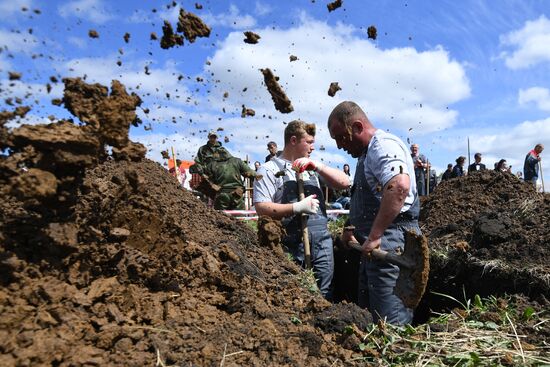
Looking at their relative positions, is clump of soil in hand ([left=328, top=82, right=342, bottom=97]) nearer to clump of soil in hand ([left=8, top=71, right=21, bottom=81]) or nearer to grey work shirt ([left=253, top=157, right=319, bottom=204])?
grey work shirt ([left=253, top=157, right=319, bottom=204])

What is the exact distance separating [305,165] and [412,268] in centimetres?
151

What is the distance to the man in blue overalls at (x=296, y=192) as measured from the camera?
4.44 meters

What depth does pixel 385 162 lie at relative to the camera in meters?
3.49

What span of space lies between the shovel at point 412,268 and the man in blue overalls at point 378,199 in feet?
0.96

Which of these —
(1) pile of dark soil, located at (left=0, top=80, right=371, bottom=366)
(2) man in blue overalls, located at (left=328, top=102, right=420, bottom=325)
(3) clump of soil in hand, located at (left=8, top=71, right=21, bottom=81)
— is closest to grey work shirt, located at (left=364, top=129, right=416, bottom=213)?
(2) man in blue overalls, located at (left=328, top=102, right=420, bottom=325)

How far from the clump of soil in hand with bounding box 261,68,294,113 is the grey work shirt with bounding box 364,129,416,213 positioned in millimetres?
921

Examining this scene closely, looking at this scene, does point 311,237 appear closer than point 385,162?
No

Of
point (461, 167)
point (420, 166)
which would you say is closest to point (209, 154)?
point (420, 166)

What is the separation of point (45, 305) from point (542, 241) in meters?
4.68

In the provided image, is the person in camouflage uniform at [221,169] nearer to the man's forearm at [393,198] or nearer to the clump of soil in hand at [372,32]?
the clump of soil in hand at [372,32]

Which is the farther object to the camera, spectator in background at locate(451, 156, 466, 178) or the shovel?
spectator in background at locate(451, 156, 466, 178)

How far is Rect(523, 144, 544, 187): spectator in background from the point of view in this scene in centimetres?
1433

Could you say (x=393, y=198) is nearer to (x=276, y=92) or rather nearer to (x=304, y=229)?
(x=304, y=229)

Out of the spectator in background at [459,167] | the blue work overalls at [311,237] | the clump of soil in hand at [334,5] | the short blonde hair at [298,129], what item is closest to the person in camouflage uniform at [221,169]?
the short blonde hair at [298,129]
